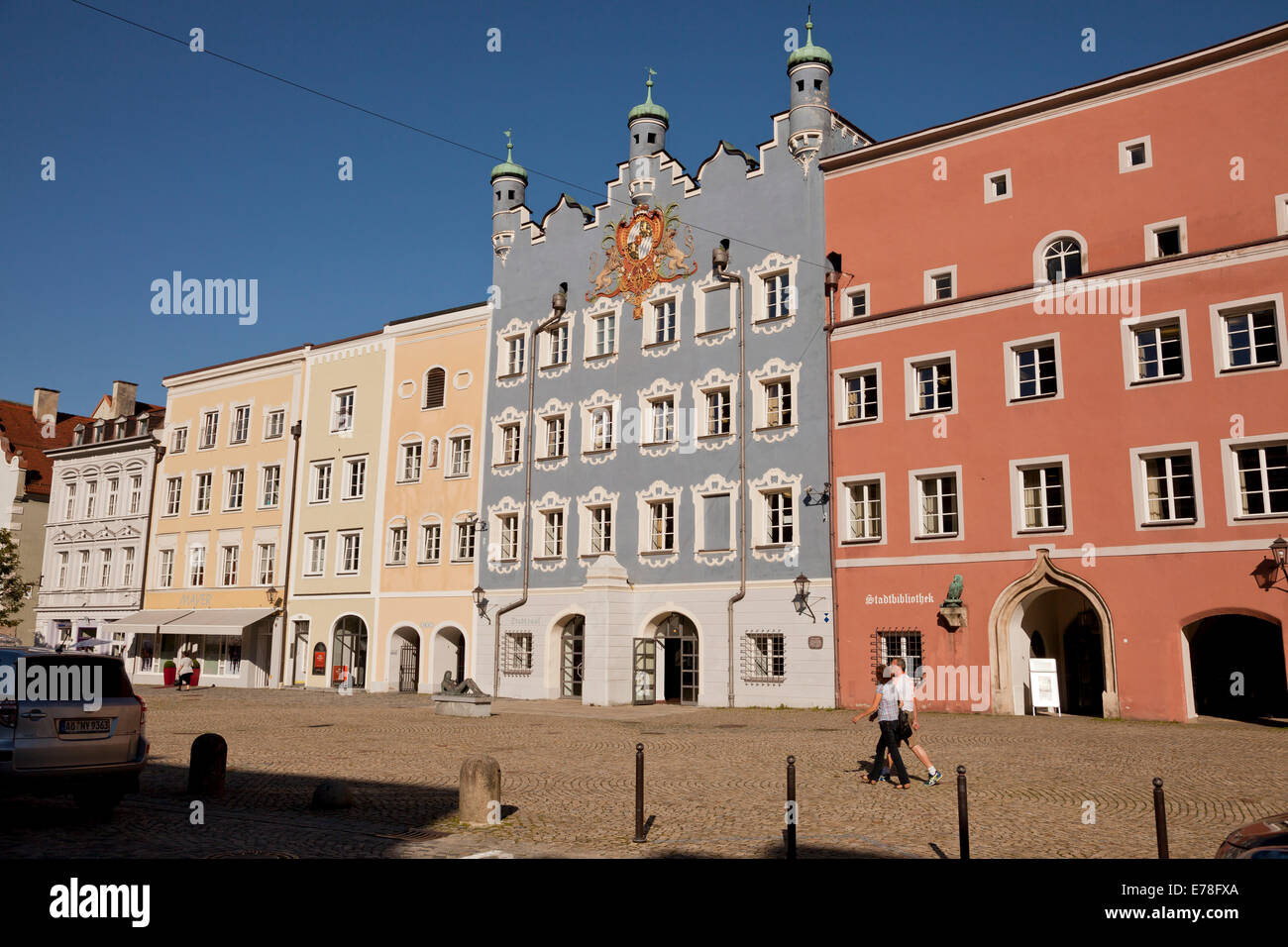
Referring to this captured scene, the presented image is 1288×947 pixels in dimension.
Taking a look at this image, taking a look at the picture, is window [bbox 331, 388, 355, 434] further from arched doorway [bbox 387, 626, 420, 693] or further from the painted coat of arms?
the painted coat of arms

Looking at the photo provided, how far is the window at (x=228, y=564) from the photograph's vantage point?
156ft

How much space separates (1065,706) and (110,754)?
983 inches

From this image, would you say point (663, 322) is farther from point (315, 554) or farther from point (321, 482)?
point (315, 554)

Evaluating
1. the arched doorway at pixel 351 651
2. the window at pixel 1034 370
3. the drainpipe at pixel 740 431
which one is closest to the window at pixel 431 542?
the arched doorway at pixel 351 651

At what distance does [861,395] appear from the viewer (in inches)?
1217

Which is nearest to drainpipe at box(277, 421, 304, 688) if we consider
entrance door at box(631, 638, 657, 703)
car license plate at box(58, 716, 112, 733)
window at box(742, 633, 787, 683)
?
entrance door at box(631, 638, 657, 703)

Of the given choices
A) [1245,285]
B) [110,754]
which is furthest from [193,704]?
[1245,285]

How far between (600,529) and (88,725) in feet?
84.9

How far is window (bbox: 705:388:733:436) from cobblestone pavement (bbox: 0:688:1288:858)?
11.6 metres

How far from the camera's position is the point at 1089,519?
2616cm

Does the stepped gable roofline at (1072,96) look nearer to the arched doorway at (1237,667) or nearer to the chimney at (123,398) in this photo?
the arched doorway at (1237,667)

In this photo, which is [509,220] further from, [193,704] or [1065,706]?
[1065,706]

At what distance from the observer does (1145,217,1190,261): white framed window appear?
26312mm

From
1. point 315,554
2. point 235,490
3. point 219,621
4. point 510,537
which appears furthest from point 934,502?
point 235,490
